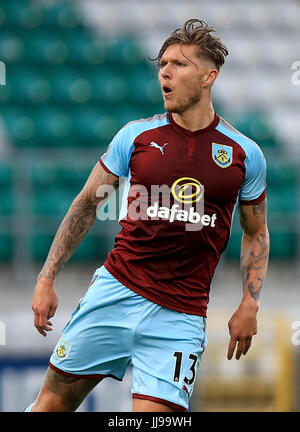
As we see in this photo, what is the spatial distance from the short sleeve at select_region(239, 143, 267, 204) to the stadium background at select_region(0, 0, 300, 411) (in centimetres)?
280

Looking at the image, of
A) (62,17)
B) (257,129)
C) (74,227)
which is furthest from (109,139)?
(74,227)

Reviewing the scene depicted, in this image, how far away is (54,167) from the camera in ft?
24.7

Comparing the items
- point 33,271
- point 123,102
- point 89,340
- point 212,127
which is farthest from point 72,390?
point 123,102

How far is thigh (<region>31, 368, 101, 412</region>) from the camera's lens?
10.8 ft

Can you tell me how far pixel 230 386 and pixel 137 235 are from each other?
311 centimetres

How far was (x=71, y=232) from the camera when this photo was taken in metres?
3.38

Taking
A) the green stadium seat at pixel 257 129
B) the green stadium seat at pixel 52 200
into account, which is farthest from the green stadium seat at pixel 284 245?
the green stadium seat at pixel 52 200

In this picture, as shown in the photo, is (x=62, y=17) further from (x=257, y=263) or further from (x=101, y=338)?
(x=101, y=338)

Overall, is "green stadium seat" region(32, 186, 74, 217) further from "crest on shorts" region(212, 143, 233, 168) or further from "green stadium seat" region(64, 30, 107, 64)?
"crest on shorts" region(212, 143, 233, 168)

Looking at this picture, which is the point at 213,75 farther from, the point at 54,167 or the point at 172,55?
the point at 54,167

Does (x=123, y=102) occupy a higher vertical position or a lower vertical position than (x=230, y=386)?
higher

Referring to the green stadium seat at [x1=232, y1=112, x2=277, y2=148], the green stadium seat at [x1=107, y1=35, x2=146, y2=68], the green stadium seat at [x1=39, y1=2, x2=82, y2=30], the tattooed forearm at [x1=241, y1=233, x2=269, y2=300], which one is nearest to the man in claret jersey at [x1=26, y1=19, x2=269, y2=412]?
the tattooed forearm at [x1=241, y1=233, x2=269, y2=300]

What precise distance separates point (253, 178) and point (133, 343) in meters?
0.83

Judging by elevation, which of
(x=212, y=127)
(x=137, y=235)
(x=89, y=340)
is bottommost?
(x=89, y=340)
